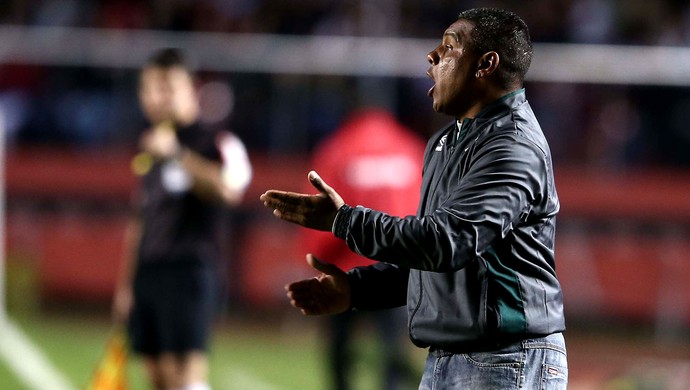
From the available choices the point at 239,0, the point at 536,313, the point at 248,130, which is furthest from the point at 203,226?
the point at 239,0

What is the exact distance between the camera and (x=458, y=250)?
331 centimetres

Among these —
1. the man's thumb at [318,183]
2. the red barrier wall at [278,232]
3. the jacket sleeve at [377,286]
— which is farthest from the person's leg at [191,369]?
the red barrier wall at [278,232]

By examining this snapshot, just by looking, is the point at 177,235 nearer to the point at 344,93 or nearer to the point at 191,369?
the point at 191,369

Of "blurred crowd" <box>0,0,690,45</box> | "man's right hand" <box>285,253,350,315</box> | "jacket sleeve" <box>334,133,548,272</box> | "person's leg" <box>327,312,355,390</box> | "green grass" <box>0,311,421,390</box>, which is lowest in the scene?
"green grass" <box>0,311,421,390</box>

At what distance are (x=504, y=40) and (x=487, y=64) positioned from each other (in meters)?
0.09

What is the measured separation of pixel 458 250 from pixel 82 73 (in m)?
11.0

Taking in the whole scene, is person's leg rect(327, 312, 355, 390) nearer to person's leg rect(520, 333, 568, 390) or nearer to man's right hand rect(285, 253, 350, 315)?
man's right hand rect(285, 253, 350, 315)

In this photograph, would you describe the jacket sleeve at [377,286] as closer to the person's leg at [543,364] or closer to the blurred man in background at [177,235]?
the person's leg at [543,364]

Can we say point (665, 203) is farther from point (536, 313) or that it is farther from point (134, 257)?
point (536, 313)

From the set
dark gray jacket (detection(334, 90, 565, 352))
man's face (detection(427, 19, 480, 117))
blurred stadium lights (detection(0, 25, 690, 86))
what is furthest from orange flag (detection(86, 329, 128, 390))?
blurred stadium lights (detection(0, 25, 690, 86))

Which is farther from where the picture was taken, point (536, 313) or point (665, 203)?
point (665, 203)

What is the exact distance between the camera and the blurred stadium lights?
Answer: 1225cm

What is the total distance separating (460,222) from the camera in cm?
331

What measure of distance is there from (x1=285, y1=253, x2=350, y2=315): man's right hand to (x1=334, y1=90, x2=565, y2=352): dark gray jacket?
0.75 ft
